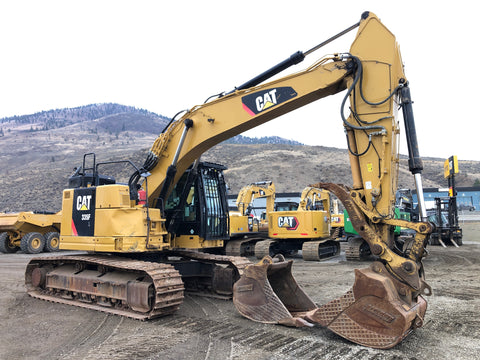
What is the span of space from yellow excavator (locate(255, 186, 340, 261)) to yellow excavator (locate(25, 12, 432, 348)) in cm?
710

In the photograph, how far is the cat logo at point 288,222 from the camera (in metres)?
15.6

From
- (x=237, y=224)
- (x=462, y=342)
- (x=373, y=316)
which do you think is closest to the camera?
(x=373, y=316)

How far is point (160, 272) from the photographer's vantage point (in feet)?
21.6

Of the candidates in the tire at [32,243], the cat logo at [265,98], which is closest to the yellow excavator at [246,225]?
the tire at [32,243]

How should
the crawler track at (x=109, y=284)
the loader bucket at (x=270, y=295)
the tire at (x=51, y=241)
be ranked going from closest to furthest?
the loader bucket at (x=270, y=295)
the crawler track at (x=109, y=284)
the tire at (x=51, y=241)

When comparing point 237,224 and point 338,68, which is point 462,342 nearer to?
point 338,68

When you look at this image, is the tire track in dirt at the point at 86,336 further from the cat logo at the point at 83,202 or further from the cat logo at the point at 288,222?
the cat logo at the point at 288,222

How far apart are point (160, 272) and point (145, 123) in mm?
192794

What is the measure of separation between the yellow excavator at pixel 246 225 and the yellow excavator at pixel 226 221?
761 centimetres

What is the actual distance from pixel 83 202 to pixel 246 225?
9.84 m

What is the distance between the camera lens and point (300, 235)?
612 inches

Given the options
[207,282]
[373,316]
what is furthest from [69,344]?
[373,316]

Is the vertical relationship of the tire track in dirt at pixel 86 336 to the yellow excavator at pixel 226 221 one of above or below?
below

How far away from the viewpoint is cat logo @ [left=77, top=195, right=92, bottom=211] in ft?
25.6
